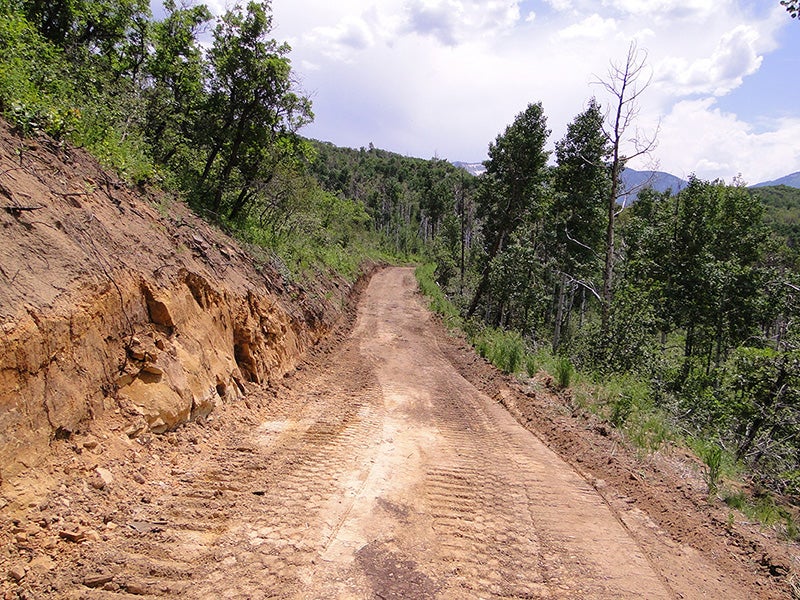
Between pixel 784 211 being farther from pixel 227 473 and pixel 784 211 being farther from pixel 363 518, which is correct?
pixel 227 473

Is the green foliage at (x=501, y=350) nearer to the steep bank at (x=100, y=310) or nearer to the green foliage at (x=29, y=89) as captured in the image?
the steep bank at (x=100, y=310)

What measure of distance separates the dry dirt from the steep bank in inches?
13.9

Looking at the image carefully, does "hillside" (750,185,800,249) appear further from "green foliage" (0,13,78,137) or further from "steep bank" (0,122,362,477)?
"green foliage" (0,13,78,137)

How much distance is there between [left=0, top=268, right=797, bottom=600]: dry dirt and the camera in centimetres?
342

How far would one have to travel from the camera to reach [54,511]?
11.6ft

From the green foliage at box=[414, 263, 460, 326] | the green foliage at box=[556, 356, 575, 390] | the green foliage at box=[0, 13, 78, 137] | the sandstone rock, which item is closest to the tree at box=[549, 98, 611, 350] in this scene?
the green foliage at box=[414, 263, 460, 326]

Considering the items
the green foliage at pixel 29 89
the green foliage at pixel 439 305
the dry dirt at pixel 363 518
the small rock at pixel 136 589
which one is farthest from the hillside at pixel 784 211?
the small rock at pixel 136 589

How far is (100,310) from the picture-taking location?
4711 mm

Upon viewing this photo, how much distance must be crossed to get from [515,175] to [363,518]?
61.8 feet

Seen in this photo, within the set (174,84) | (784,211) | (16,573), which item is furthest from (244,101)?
(784,211)

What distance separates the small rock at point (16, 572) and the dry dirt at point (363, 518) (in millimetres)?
11

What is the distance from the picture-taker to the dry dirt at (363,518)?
3420 millimetres

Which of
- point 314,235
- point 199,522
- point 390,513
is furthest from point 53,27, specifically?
point 390,513

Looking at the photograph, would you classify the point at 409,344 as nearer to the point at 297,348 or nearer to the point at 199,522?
the point at 297,348
